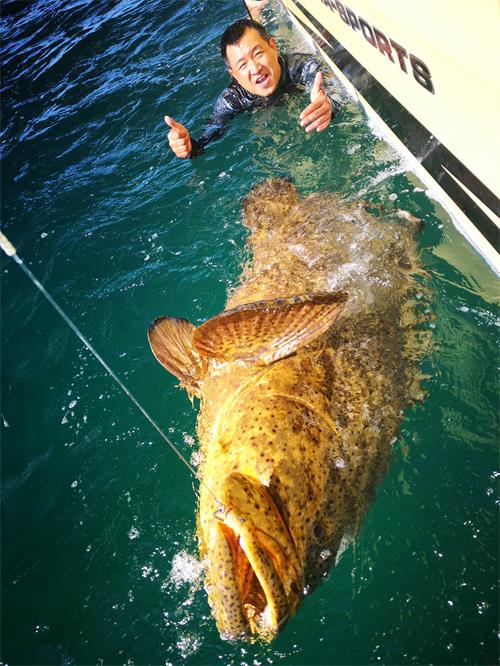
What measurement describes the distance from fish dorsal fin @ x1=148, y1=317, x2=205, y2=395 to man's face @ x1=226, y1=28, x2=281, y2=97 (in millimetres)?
3388

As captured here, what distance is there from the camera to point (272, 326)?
2.38 metres

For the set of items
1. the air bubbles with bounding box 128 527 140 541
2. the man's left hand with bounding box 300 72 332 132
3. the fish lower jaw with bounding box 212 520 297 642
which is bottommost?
the air bubbles with bounding box 128 527 140 541

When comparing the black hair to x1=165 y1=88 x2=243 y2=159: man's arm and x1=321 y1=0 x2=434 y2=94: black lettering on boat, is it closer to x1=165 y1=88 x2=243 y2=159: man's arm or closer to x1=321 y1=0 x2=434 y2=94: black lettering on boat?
x1=165 y1=88 x2=243 y2=159: man's arm

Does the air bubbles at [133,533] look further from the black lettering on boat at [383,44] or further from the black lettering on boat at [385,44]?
the black lettering on boat at [383,44]

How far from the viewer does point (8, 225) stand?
627cm

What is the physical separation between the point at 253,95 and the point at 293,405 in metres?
4.70

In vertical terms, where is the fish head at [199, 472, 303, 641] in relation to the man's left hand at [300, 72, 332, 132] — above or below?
below

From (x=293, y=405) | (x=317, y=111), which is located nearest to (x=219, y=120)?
(x=317, y=111)

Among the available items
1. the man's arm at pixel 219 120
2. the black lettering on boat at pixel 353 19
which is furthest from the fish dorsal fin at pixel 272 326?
the man's arm at pixel 219 120

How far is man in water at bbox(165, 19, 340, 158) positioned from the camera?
4.26 metres

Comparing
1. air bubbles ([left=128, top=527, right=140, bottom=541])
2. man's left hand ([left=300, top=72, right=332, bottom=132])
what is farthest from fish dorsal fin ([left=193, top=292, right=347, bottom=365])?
man's left hand ([left=300, top=72, right=332, bottom=132])

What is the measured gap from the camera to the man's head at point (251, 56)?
4695 millimetres

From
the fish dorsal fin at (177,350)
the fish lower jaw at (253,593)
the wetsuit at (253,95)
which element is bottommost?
the fish lower jaw at (253,593)

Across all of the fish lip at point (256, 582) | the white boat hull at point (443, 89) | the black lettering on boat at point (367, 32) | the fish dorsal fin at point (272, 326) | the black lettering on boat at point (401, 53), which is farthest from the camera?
the black lettering on boat at point (367, 32)
